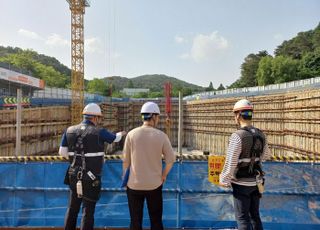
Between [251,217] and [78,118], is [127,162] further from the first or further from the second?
[78,118]

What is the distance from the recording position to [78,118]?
4000 centimetres

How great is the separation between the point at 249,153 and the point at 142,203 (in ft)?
3.98

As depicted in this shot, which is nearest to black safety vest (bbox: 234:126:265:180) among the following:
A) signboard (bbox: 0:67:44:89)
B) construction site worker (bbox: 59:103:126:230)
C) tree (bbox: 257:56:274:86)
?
construction site worker (bbox: 59:103:126:230)

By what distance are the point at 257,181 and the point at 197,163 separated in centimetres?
144

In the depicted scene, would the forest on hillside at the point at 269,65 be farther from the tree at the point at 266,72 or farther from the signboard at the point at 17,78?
the signboard at the point at 17,78

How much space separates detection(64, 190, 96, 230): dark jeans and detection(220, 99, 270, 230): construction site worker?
1480mm

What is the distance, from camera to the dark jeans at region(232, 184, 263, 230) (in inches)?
129

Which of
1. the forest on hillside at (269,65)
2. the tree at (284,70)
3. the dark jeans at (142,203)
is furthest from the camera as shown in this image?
the tree at (284,70)

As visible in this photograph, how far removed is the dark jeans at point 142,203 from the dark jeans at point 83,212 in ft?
1.61

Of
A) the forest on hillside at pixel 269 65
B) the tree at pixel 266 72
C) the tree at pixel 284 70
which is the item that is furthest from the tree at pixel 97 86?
the tree at pixel 284 70

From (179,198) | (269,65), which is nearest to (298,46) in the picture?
(269,65)

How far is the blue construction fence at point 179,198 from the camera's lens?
4.58 meters

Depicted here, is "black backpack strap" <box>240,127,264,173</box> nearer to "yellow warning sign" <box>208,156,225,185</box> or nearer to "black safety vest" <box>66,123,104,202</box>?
"yellow warning sign" <box>208,156,225,185</box>

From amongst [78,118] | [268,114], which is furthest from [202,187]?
[78,118]
